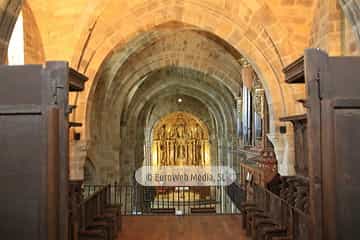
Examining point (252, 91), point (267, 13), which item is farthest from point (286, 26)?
point (252, 91)

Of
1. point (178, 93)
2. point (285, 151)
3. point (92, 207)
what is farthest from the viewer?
point (178, 93)

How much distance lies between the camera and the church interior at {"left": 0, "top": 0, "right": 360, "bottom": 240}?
313 centimetres

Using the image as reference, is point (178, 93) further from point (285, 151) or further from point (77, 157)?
point (285, 151)

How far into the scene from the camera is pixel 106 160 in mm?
12562

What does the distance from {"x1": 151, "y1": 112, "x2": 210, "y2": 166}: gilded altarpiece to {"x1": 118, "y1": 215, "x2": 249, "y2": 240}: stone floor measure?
54.2 feet

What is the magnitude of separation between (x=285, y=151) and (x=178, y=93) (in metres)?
13.1

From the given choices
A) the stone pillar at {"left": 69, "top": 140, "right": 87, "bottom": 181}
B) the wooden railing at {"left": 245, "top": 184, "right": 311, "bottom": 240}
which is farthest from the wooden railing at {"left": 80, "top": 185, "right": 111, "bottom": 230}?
the wooden railing at {"left": 245, "top": 184, "right": 311, "bottom": 240}

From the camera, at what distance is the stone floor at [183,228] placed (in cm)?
727

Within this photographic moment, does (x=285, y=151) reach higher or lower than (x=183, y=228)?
higher

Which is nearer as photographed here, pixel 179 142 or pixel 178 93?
pixel 178 93

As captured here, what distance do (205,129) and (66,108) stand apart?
831 inches

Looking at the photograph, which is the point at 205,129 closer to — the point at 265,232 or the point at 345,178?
the point at 265,232

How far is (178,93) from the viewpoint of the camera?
67.6 ft

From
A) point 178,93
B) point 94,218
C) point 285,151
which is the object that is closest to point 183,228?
point 94,218
